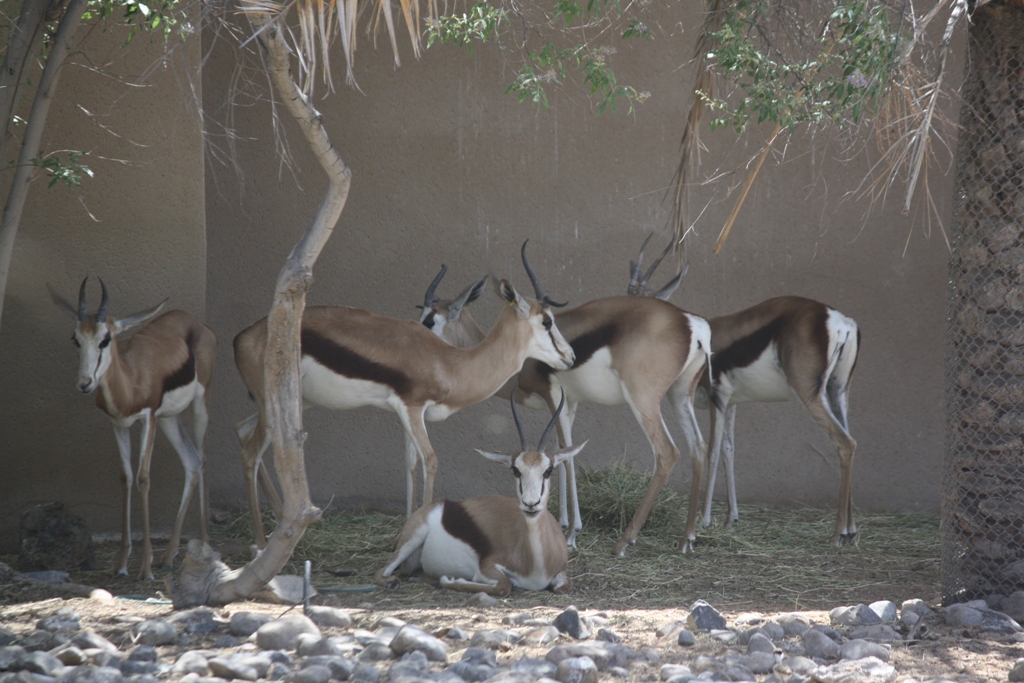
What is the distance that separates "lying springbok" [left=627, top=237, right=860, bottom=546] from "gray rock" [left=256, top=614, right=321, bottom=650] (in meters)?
3.66

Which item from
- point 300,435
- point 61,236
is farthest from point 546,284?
point 300,435

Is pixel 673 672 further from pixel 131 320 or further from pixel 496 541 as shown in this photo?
pixel 131 320

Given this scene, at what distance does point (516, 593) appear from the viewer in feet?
15.8

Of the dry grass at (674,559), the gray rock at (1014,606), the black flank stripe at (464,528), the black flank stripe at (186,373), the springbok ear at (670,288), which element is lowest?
the dry grass at (674,559)

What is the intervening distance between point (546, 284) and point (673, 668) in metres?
4.42

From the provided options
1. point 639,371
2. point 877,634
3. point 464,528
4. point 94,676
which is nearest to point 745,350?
point 639,371

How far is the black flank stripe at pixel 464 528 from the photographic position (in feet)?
16.3

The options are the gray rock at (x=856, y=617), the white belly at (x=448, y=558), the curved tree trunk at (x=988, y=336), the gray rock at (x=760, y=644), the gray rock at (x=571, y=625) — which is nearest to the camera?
the gray rock at (x=760, y=644)

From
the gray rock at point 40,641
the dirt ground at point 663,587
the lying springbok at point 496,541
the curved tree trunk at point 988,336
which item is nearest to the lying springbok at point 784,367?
the dirt ground at point 663,587

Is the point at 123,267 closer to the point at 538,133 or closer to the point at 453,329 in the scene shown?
the point at 453,329

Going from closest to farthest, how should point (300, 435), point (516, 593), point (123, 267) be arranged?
point (300, 435) → point (516, 593) → point (123, 267)

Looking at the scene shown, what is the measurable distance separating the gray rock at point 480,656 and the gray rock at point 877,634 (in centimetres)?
136

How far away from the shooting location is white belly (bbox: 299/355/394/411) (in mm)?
5773

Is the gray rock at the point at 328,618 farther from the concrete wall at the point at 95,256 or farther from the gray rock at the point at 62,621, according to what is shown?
the concrete wall at the point at 95,256
